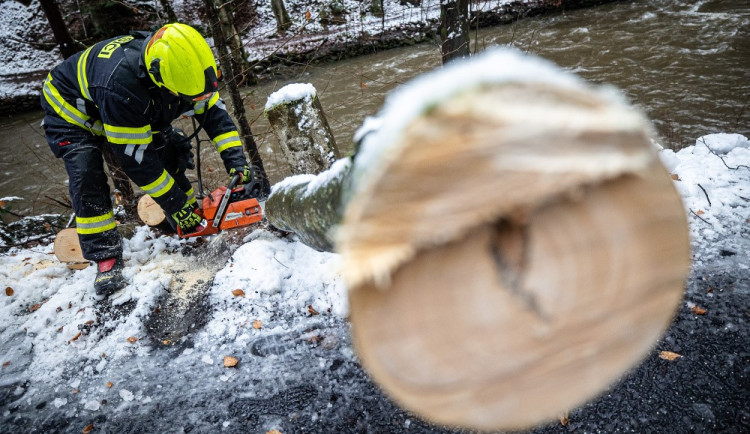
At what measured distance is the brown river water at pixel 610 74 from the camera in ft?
21.9

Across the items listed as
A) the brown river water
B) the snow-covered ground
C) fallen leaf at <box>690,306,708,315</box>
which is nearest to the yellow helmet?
the snow-covered ground

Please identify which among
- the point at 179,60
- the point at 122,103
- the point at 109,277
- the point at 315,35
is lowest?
the point at 109,277

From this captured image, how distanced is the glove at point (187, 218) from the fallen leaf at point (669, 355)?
3.51 metres

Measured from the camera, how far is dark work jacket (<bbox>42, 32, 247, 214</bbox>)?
2953mm

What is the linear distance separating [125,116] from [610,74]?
881 centimetres

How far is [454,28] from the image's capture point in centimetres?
392

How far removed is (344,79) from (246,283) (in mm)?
8387

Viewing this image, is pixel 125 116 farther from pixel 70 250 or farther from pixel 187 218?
pixel 70 250

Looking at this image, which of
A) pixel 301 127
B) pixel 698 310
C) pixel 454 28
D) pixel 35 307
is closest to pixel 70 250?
pixel 35 307

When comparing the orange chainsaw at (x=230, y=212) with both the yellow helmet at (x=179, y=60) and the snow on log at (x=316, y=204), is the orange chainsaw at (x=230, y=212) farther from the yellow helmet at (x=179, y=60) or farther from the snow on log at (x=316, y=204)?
the snow on log at (x=316, y=204)

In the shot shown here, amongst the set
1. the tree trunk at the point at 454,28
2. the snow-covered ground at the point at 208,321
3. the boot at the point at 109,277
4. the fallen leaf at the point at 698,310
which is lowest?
the fallen leaf at the point at 698,310

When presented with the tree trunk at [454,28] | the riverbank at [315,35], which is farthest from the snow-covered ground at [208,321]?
the riverbank at [315,35]

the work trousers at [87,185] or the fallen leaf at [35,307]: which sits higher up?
the work trousers at [87,185]

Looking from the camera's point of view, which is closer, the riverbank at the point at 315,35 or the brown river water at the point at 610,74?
the brown river water at the point at 610,74
